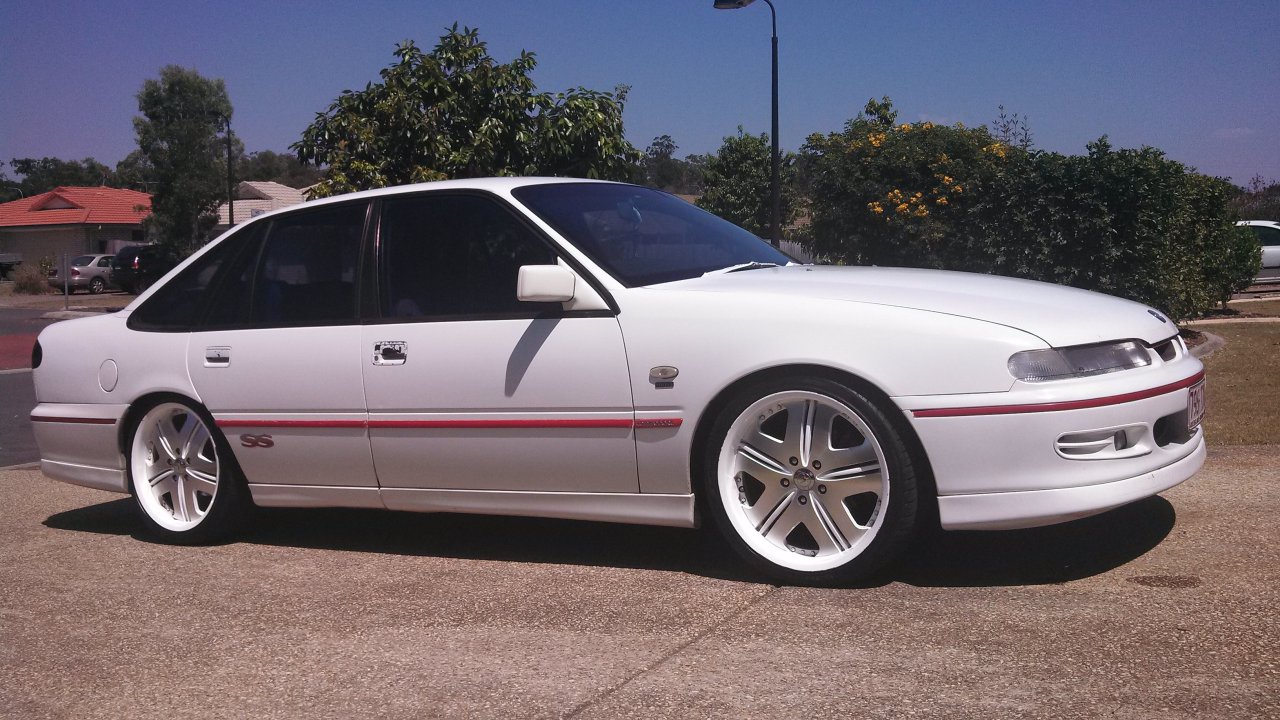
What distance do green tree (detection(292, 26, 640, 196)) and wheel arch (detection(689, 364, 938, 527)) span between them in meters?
9.65

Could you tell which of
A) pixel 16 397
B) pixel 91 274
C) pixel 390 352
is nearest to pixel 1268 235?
pixel 16 397

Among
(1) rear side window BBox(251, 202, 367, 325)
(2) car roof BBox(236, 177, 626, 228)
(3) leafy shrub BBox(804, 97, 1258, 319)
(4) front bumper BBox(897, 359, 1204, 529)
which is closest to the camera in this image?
(4) front bumper BBox(897, 359, 1204, 529)

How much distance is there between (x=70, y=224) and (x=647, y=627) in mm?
70785

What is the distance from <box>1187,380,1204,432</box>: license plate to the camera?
167 inches

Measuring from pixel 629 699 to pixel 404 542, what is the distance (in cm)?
243

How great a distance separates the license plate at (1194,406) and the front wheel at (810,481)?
1.09 m

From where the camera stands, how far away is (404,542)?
17.9ft

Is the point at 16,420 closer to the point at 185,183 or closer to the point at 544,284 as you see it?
the point at 544,284

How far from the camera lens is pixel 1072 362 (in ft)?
12.8

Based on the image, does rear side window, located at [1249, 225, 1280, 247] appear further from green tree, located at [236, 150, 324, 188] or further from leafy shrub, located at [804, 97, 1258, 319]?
green tree, located at [236, 150, 324, 188]

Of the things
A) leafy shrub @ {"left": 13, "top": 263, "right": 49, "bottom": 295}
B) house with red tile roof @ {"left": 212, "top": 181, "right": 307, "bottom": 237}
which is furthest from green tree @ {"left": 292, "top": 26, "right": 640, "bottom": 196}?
house with red tile roof @ {"left": 212, "top": 181, "right": 307, "bottom": 237}

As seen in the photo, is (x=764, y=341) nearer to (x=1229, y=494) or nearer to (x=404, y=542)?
(x=404, y=542)

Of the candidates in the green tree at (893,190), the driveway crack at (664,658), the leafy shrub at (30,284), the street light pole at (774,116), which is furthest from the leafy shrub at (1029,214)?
the leafy shrub at (30,284)

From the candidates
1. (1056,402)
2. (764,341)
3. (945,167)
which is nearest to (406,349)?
(764,341)
